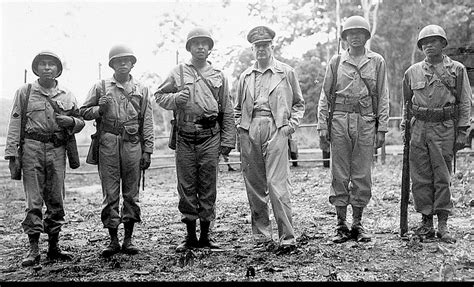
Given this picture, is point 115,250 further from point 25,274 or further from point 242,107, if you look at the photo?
point 242,107

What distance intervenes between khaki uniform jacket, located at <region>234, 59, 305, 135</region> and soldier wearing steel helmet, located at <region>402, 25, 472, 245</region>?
4.31 feet

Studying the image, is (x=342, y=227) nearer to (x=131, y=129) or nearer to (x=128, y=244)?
(x=128, y=244)

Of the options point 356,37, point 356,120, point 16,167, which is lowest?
point 16,167

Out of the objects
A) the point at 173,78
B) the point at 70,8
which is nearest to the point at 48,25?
the point at 70,8

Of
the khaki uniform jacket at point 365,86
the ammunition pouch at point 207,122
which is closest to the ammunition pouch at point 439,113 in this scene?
the khaki uniform jacket at point 365,86

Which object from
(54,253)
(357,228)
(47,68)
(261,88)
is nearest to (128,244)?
A: (54,253)

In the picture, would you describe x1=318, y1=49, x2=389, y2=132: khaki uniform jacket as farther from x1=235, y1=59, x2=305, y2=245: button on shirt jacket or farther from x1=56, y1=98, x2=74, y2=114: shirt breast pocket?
x1=56, y1=98, x2=74, y2=114: shirt breast pocket

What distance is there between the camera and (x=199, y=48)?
16.8ft

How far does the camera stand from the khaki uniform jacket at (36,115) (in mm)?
4805

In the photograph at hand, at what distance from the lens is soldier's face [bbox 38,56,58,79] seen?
194 inches

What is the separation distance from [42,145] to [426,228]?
4.04 m

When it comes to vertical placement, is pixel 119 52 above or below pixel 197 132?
above

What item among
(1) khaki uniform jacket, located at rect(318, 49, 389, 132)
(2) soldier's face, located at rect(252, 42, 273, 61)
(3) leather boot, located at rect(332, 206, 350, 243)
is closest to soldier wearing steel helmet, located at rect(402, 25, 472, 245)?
(1) khaki uniform jacket, located at rect(318, 49, 389, 132)

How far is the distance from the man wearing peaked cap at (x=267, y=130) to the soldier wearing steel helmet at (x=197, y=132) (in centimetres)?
27
